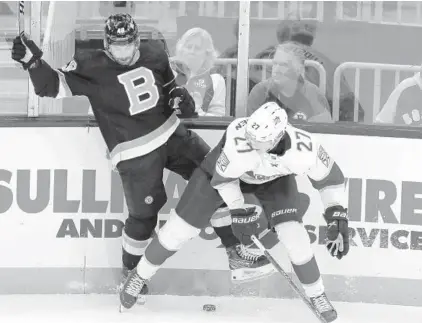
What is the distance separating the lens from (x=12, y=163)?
4879 mm

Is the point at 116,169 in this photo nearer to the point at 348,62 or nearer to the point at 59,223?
the point at 59,223

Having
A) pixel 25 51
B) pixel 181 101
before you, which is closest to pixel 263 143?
pixel 181 101

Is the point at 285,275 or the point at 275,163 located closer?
the point at 275,163

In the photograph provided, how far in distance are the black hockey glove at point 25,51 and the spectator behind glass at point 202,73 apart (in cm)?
75

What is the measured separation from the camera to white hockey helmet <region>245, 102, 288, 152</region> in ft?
14.1

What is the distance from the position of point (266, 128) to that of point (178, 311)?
1035 millimetres

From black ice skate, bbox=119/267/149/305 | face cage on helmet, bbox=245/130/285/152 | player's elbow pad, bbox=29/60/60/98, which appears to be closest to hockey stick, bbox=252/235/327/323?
face cage on helmet, bbox=245/130/285/152

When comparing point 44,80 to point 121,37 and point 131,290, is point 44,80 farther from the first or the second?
point 131,290

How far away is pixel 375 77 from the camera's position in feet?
16.1

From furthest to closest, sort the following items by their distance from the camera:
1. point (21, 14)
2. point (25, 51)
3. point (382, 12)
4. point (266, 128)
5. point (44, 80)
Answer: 1. point (382, 12)
2. point (21, 14)
3. point (44, 80)
4. point (25, 51)
5. point (266, 128)

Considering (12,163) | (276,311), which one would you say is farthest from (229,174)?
(12,163)

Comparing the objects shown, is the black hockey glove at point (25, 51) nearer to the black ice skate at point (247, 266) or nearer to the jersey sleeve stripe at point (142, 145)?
the jersey sleeve stripe at point (142, 145)

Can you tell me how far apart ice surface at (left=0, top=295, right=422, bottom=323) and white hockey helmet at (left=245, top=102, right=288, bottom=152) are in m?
0.86

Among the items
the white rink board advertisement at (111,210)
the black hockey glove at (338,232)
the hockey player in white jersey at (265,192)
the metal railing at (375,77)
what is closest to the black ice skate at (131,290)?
the hockey player in white jersey at (265,192)
